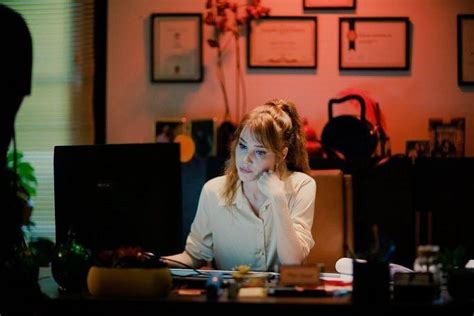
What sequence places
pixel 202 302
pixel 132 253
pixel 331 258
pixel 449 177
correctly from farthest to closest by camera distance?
1. pixel 449 177
2. pixel 331 258
3. pixel 132 253
4. pixel 202 302

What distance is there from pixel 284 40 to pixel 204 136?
707 mm

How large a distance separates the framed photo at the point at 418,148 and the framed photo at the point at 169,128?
3.95 feet

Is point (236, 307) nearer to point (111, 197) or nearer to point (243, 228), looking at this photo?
point (111, 197)

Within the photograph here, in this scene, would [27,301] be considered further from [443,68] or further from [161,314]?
[443,68]

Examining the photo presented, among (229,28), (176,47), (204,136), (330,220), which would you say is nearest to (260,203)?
(330,220)

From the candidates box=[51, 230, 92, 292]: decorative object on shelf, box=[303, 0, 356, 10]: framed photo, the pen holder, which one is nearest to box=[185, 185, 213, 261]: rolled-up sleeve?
box=[51, 230, 92, 292]: decorative object on shelf

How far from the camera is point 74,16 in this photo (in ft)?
13.5

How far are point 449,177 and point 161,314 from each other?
2222mm

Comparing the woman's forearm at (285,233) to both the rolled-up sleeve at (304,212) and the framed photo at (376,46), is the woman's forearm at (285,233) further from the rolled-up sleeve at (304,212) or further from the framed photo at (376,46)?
the framed photo at (376,46)

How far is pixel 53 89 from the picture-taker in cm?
414

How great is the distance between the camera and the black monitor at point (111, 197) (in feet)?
6.86

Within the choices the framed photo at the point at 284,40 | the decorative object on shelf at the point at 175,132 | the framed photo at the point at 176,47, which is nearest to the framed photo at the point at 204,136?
the decorative object on shelf at the point at 175,132

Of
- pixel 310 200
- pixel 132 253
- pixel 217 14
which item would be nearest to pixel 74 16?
pixel 217 14

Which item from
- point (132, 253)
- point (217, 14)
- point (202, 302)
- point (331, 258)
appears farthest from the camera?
point (217, 14)
